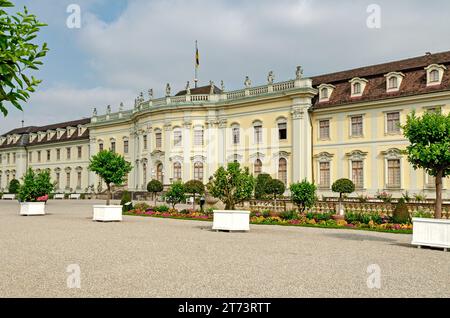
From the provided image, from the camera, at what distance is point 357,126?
116 ft

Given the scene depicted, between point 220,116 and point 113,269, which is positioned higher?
point 220,116

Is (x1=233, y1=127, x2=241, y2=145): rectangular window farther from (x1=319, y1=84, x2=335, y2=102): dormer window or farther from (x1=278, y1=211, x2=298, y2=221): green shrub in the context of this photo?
(x1=278, y1=211, x2=298, y2=221): green shrub

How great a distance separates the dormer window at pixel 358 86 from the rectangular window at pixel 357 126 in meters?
1.69

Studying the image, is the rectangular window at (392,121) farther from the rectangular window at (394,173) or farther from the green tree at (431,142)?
the green tree at (431,142)

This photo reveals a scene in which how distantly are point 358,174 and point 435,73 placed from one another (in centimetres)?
870

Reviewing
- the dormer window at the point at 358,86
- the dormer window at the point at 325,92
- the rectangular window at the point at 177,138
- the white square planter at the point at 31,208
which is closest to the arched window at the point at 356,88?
the dormer window at the point at 358,86

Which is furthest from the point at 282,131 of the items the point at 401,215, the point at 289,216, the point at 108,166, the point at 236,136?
the point at 401,215

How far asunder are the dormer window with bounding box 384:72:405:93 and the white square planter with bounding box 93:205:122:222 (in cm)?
2134

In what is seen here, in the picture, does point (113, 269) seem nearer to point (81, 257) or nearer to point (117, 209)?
point (81, 257)

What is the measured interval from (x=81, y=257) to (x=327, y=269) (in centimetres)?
496

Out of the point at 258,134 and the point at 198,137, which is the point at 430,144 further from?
the point at 198,137

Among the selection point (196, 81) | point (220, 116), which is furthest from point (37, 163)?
point (220, 116)

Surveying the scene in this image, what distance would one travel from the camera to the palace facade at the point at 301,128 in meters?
32.5
